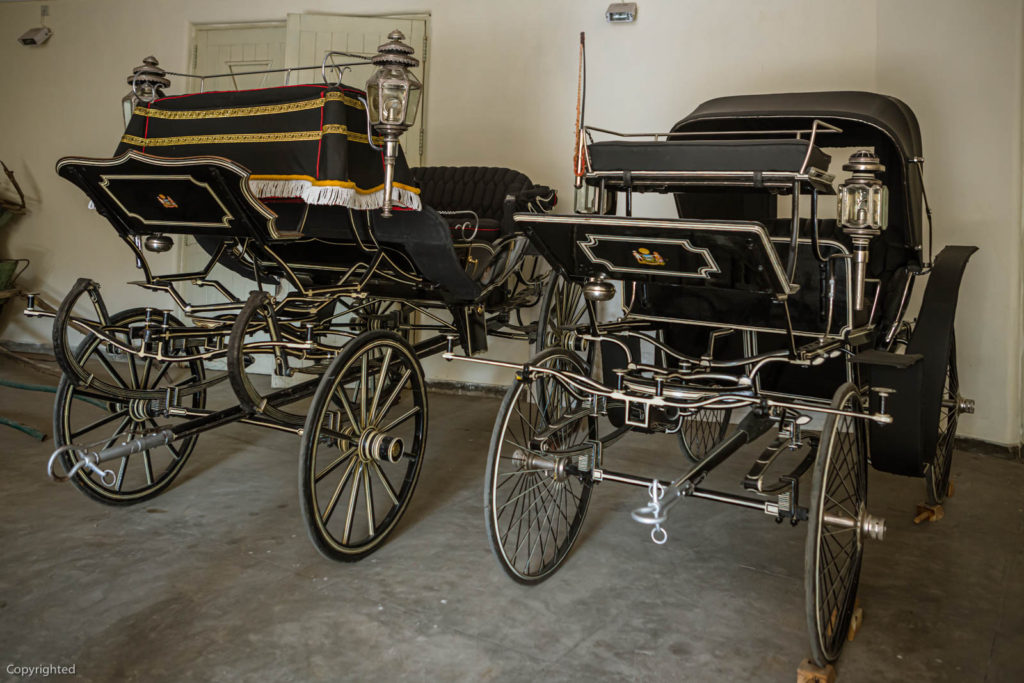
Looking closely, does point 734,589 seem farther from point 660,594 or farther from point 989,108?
point 989,108

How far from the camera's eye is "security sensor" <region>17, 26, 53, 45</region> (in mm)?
6961

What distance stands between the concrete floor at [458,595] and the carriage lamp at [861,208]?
3.37 ft

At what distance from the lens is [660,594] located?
274 centimetres

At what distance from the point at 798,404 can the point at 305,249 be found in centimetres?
217

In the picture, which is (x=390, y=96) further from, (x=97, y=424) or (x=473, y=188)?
(x=473, y=188)

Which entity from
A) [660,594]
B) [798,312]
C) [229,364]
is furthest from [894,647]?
[229,364]

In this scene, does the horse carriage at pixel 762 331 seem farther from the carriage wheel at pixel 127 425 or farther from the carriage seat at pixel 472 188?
the carriage seat at pixel 472 188

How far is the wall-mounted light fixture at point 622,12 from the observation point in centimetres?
526

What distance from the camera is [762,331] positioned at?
116 inches

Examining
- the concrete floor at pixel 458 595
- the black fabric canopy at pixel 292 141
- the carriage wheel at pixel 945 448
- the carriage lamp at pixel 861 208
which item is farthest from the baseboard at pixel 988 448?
the black fabric canopy at pixel 292 141

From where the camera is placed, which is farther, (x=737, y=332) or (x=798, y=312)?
(x=737, y=332)

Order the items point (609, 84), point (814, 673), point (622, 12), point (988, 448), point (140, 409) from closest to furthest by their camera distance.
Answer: point (814, 673) < point (140, 409) < point (988, 448) < point (622, 12) < point (609, 84)

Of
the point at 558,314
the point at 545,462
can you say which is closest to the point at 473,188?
the point at 558,314

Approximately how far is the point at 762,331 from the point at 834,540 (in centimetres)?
82
